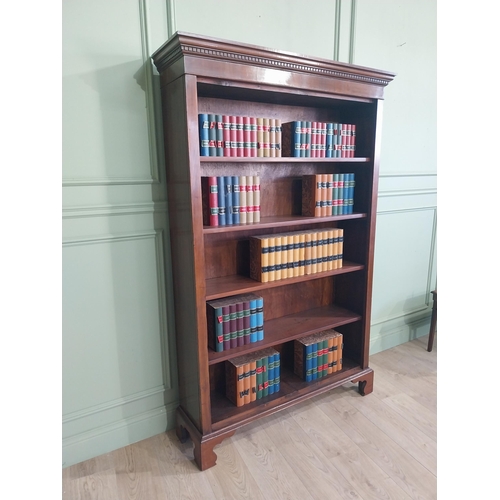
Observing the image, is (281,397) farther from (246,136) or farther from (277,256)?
(246,136)

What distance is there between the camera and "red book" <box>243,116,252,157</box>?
177 cm

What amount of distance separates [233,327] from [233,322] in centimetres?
3

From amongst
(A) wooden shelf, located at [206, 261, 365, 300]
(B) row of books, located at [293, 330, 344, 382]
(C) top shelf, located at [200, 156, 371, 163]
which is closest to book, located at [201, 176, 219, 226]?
(C) top shelf, located at [200, 156, 371, 163]

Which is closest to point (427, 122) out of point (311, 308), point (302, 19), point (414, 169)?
point (414, 169)

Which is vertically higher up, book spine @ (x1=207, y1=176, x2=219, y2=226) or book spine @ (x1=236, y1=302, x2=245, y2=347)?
book spine @ (x1=207, y1=176, x2=219, y2=226)

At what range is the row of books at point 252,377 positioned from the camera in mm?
1973

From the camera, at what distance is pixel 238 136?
1.76 metres

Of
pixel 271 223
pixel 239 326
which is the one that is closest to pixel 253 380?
pixel 239 326

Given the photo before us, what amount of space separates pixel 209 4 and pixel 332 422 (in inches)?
93.3

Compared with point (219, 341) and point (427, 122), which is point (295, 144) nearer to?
point (219, 341)

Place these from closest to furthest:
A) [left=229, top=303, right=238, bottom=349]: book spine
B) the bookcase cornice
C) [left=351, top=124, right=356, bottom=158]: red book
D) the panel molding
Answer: the bookcase cornice, the panel molding, [left=229, top=303, right=238, bottom=349]: book spine, [left=351, top=124, right=356, bottom=158]: red book

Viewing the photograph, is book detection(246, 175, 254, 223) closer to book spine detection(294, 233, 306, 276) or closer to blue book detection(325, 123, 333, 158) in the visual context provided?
book spine detection(294, 233, 306, 276)

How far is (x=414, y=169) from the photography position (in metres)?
2.81

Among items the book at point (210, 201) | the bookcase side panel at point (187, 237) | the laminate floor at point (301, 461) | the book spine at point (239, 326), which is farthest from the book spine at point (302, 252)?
the laminate floor at point (301, 461)
